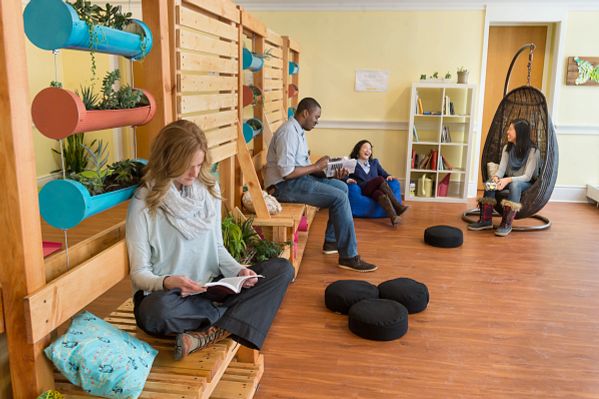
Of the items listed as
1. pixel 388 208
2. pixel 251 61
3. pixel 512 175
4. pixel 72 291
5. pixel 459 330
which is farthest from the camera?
pixel 388 208

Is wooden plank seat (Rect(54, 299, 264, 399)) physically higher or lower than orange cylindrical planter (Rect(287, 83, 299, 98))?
lower

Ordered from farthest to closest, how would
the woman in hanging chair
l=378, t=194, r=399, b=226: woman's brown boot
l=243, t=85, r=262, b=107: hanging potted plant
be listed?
l=378, t=194, r=399, b=226: woman's brown boot → the woman in hanging chair → l=243, t=85, r=262, b=107: hanging potted plant

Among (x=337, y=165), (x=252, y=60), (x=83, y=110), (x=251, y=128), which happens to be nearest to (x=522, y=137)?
(x=337, y=165)

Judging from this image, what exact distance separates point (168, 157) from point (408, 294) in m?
1.86

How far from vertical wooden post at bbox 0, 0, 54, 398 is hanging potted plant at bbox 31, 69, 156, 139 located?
5.9 inches

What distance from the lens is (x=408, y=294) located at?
3.37 m

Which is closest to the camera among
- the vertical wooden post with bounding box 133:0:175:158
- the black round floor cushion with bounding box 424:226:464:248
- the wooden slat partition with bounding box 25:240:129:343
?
the wooden slat partition with bounding box 25:240:129:343

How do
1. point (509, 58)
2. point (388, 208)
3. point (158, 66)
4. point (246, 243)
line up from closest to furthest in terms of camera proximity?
point (158, 66)
point (246, 243)
point (388, 208)
point (509, 58)

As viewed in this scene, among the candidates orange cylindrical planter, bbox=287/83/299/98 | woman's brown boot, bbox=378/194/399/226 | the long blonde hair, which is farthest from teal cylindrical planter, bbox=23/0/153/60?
orange cylindrical planter, bbox=287/83/299/98

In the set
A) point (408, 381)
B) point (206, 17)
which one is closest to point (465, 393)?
point (408, 381)

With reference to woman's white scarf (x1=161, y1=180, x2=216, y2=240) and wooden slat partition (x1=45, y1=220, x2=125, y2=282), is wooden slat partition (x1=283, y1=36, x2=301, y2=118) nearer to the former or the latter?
woman's white scarf (x1=161, y1=180, x2=216, y2=240)

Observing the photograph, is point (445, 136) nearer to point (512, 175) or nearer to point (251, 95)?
point (512, 175)

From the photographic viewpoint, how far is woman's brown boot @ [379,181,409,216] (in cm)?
559

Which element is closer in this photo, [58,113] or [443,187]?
[58,113]
